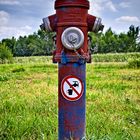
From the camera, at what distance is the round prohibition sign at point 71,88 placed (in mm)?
2602

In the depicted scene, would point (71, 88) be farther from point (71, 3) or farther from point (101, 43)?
point (101, 43)

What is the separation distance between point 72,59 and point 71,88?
0.70ft

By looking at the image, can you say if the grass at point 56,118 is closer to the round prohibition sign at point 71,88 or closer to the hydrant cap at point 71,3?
the round prohibition sign at point 71,88

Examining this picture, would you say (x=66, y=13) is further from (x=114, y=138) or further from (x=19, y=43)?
(x=19, y=43)

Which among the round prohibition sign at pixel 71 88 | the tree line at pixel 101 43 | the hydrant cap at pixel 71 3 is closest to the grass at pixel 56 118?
the round prohibition sign at pixel 71 88

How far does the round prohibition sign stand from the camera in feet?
8.54

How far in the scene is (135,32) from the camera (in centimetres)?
6694

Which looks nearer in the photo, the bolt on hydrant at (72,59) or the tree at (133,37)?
the bolt on hydrant at (72,59)

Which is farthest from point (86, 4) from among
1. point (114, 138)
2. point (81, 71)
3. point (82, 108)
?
point (114, 138)

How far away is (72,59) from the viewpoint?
2.60m

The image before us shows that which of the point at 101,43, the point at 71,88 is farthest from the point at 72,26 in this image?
the point at 101,43

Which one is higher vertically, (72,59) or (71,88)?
(72,59)

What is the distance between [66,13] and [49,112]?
2543 mm

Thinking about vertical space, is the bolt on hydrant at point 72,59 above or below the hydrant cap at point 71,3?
below
